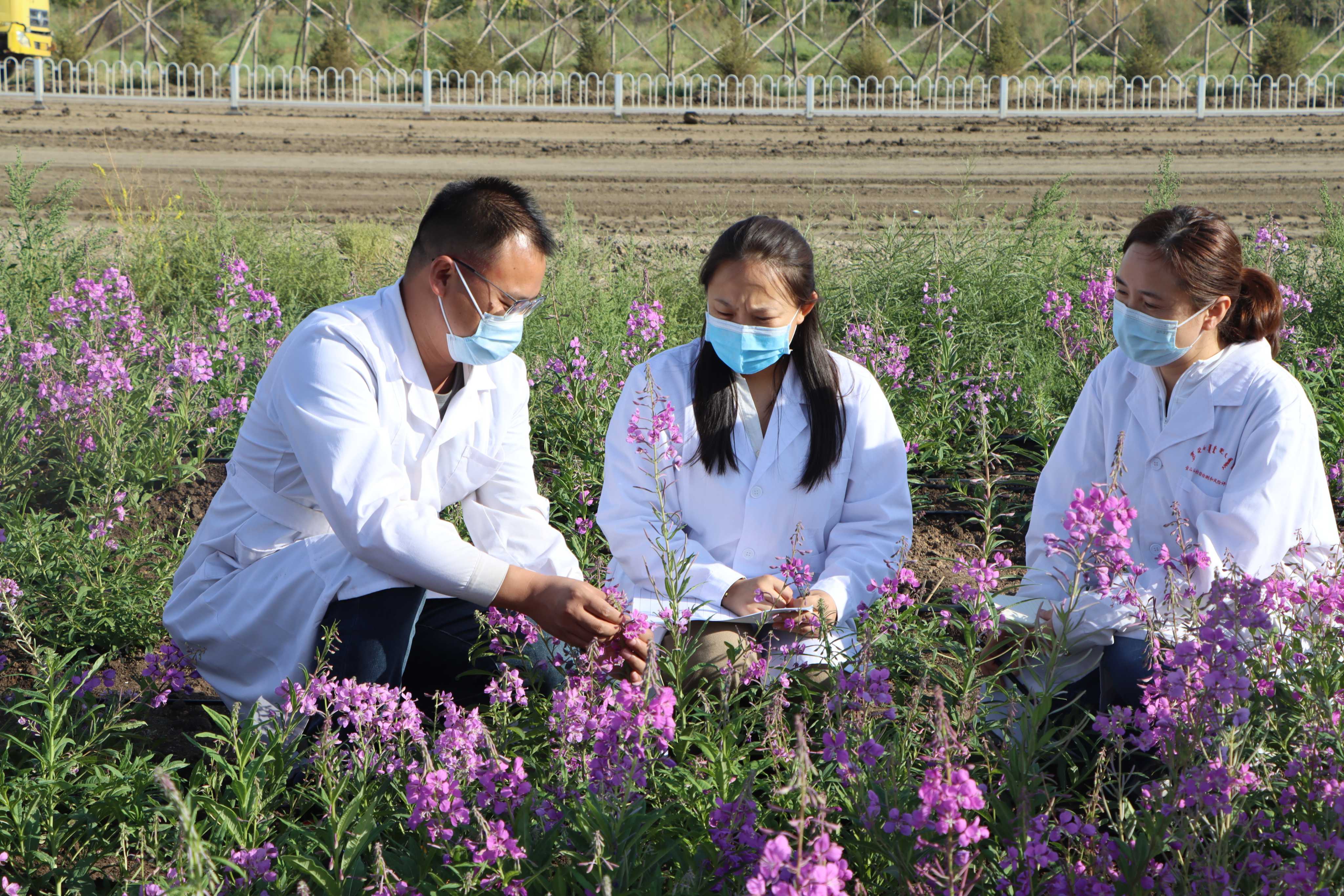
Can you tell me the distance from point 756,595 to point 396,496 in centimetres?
97

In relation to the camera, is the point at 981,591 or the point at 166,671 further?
the point at 166,671

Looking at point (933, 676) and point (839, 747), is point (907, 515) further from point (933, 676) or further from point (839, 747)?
point (839, 747)

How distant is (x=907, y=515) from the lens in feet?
11.9

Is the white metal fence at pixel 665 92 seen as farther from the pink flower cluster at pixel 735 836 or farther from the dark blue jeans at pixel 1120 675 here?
the pink flower cluster at pixel 735 836

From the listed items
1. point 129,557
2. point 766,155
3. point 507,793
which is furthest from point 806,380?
point 766,155

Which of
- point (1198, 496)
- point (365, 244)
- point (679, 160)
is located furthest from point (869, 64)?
point (1198, 496)

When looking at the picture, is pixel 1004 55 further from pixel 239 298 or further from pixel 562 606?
pixel 562 606

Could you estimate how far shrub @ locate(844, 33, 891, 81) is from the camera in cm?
2862

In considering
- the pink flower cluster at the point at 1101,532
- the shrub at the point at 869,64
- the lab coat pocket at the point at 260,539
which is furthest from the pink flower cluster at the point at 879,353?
the shrub at the point at 869,64

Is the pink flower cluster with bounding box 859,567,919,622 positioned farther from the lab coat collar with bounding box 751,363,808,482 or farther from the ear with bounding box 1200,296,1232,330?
the ear with bounding box 1200,296,1232,330

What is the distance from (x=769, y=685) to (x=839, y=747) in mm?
834

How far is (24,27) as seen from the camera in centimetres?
2436

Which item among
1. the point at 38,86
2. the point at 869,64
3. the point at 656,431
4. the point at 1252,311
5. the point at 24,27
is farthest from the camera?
the point at 869,64

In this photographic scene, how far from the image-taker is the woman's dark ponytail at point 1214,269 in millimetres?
3299
